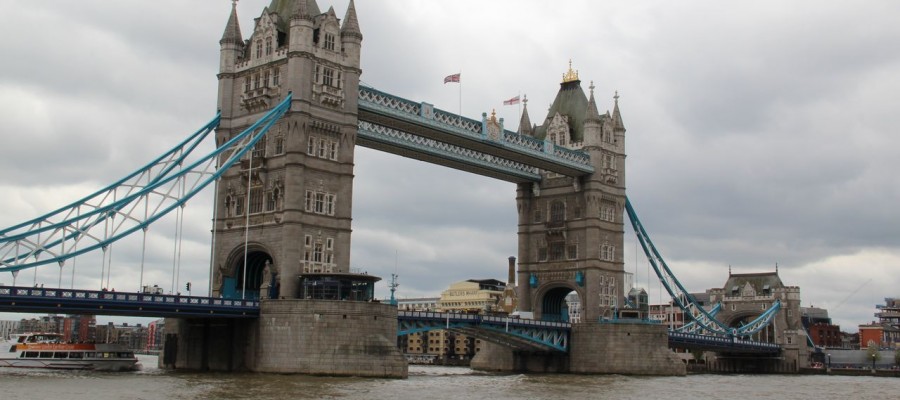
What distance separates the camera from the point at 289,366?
72375 mm

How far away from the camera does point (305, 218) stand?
79.6 m

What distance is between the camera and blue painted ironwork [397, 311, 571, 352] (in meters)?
87.6

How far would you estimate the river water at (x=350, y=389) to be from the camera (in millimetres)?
55500

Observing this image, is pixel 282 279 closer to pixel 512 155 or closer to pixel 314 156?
pixel 314 156

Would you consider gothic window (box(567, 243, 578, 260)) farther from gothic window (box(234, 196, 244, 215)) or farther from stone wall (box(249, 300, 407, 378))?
gothic window (box(234, 196, 244, 215))

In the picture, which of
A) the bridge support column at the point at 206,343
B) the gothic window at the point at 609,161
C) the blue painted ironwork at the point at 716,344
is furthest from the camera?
the blue painted ironwork at the point at 716,344

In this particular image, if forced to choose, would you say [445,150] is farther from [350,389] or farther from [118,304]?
[350,389]

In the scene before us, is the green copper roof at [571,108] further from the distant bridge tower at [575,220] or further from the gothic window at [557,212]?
the gothic window at [557,212]

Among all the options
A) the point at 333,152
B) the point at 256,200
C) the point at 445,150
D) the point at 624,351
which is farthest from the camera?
the point at 624,351

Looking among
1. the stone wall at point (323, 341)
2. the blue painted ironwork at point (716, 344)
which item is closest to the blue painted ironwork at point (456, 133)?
the stone wall at point (323, 341)

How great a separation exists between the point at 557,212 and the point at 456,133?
80.5 feet

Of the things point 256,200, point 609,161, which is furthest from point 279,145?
point 609,161

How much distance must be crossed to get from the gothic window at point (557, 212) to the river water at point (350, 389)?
2891 centimetres

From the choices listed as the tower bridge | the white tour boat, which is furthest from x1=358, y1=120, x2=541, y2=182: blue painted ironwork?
the white tour boat
